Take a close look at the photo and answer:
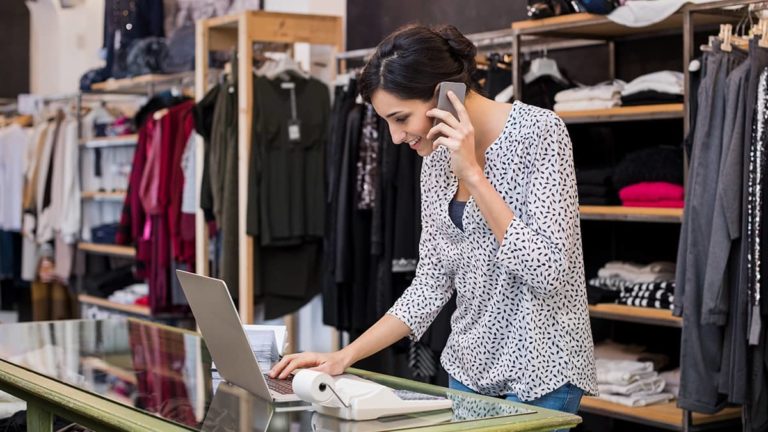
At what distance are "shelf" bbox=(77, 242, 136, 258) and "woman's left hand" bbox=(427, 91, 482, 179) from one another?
582 cm

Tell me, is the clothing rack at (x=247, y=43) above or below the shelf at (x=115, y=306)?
above

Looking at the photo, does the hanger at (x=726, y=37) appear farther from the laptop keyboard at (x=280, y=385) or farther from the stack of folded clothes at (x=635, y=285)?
the laptop keyboard at (x=280, y=385)

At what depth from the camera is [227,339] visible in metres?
2.29

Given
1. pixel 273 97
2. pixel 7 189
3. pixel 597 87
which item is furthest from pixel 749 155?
pixel 7 189

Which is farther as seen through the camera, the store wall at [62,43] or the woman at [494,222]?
the store wall at [62,43]

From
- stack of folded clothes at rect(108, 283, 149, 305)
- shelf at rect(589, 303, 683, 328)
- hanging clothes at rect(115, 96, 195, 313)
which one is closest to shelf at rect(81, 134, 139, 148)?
hanging clothes at rect(115, 96, 195, 313)

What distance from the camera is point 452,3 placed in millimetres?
6250

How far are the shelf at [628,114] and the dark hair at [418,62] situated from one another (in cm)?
223

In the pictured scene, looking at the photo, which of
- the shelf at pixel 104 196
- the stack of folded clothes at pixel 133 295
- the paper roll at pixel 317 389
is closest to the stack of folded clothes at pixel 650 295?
the paper roll at pixel 317 389

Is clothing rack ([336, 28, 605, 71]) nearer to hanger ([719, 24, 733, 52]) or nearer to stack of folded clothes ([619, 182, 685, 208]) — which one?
stack of folded clothes ([619, 182, 685, 208])

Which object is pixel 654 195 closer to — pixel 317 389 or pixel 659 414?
pixel 659 414

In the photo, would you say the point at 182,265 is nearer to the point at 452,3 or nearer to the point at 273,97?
the point at 273,97

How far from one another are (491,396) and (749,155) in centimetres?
202

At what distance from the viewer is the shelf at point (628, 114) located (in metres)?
4.57
